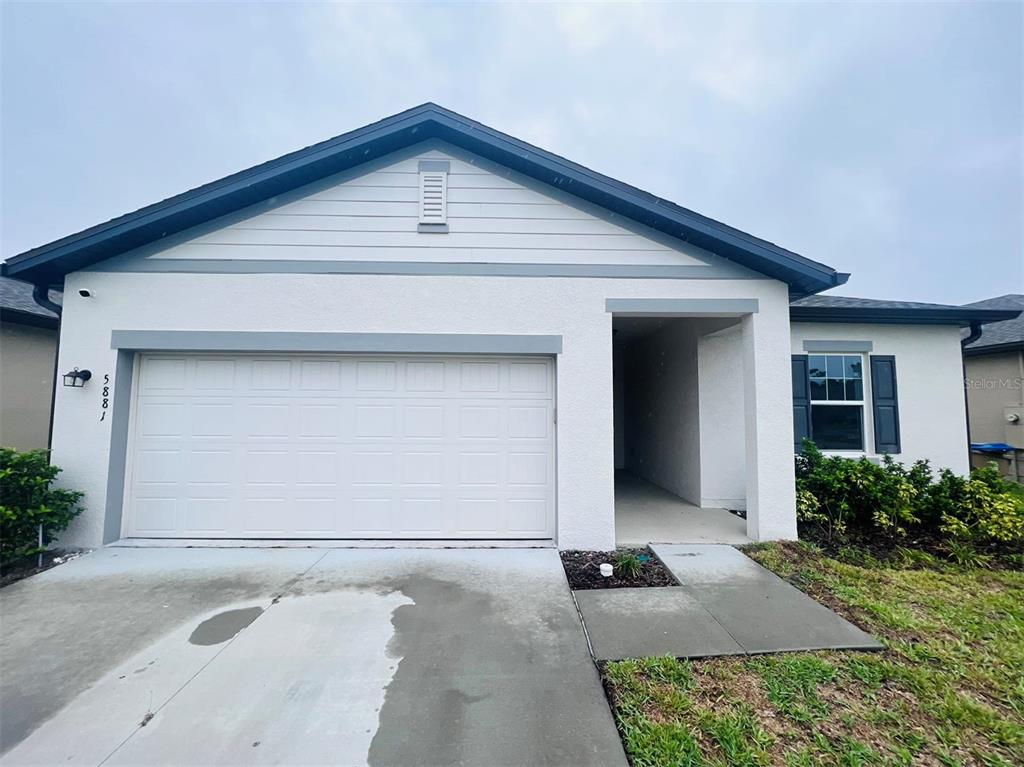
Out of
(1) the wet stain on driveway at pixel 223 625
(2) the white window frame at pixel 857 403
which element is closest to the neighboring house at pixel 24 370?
(1) the wet stain on driveway at pixel 223 625

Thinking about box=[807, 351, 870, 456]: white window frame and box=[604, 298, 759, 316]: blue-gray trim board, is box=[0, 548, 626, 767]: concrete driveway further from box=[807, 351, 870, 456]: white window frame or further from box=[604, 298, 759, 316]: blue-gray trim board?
box=[807, 351, 870, 456]: white window frame

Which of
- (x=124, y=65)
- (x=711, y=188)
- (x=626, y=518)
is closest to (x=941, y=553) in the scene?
(x=626, y=518)

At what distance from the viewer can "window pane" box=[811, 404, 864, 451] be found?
25.0 ft

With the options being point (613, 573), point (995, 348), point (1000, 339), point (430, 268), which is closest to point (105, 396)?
point (430, 268)

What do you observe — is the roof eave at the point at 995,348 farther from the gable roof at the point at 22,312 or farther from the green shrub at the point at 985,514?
the gable roof at the point at 22,312

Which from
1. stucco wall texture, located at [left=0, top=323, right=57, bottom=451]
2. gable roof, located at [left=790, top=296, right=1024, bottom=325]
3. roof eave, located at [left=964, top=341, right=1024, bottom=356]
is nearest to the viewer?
gable roof, located at [left=790, top=296, right=1024, bottom=325]

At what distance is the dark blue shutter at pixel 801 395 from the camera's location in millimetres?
7559

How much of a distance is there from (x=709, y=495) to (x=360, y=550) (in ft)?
18.2

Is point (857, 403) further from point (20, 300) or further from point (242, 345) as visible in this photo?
point (20, 300)

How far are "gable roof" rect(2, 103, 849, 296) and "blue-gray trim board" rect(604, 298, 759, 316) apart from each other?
529 mm

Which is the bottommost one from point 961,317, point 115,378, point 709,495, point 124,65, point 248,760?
point 248,760

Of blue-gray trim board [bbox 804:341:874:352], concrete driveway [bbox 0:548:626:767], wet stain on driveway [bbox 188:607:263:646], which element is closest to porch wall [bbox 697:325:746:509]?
blue-gray trim board [bbox 804:341:874:352]

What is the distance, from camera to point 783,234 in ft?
95.8

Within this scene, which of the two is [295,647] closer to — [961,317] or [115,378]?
[115,378]
